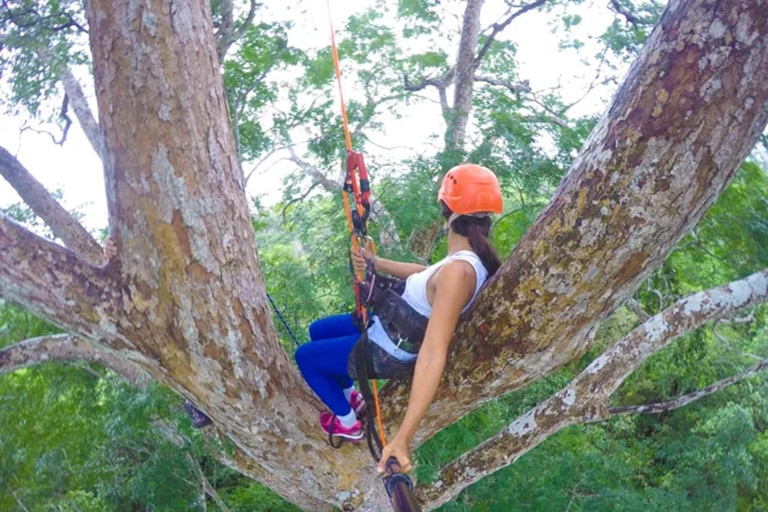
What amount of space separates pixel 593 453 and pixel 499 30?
4.90 meters

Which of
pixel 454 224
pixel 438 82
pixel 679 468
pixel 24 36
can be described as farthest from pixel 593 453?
pixel 24 36

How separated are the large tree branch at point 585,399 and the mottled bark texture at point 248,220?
171 cm

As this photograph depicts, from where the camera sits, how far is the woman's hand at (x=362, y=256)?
295 centimetres

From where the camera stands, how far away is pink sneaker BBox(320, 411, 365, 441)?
10.0 feet

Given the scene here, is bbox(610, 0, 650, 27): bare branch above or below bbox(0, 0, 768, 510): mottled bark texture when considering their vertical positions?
above

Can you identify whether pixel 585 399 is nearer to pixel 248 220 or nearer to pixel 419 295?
pixel 419 295

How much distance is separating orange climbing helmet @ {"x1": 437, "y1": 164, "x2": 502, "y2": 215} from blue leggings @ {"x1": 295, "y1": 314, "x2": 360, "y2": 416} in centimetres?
68

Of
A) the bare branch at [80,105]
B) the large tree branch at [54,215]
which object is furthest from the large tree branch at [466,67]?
the large tree branch at [54,215]

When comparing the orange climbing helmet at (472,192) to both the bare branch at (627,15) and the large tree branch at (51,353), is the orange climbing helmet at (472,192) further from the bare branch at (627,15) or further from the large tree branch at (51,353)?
the bare branch at (627,15)

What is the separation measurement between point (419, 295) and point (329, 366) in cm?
53

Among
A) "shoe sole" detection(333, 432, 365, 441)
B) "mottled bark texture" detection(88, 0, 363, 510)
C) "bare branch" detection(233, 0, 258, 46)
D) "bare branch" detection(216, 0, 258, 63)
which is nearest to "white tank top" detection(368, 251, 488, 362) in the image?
"mottled bark texture" detection(88, 0, 363, 510)

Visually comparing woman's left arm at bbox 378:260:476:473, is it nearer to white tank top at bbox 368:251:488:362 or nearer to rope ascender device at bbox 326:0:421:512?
white tank top at bbox 368:251:488:362

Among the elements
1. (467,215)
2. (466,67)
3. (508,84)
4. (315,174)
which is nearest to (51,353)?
(467,215)

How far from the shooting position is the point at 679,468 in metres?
10.1
